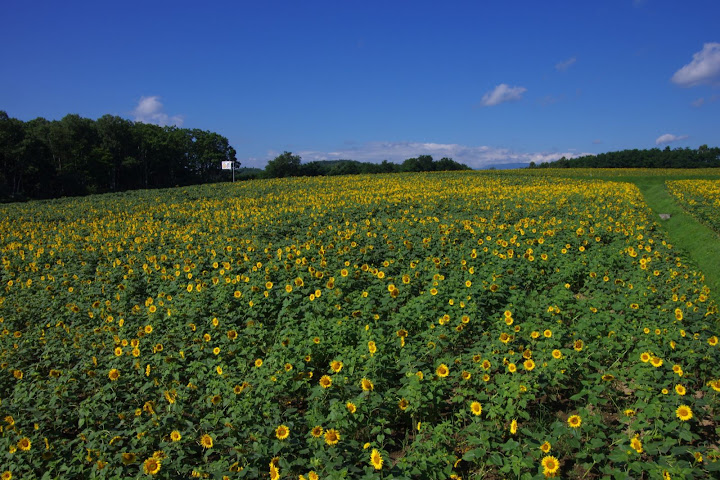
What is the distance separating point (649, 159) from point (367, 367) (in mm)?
79242

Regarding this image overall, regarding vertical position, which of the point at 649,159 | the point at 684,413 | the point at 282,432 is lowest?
the point at 282,432

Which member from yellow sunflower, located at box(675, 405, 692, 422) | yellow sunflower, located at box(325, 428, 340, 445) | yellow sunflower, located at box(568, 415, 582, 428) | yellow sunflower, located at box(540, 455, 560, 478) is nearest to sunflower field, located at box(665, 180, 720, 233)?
yellow sunflower, located at box(675, 405, 692, 422)

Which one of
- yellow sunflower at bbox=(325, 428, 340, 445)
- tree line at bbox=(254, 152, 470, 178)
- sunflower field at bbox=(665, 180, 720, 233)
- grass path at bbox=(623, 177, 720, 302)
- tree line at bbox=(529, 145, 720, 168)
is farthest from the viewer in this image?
tree line at bbox=(529, 145, 720, 168)

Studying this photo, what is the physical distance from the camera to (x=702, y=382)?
4680 millimetres

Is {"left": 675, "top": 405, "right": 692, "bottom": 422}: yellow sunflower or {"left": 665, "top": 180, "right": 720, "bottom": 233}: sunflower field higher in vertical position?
{"left": 665, "top": 180, "right": 720, "bottom": 233}: sunflower field

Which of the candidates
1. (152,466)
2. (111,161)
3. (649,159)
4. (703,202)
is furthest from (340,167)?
(152,466)

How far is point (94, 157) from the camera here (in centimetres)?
5012

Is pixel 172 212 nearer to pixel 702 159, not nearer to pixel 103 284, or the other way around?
pixel 103 284

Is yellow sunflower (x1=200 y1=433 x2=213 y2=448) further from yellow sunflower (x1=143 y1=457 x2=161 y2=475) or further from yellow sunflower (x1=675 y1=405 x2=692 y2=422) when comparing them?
yellow sunflower (x1=675 y1=405 x2=692 y2=422)

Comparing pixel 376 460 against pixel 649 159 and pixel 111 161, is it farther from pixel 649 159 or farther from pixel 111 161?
pixel 649 159

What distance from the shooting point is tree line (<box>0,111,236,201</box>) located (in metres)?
41.3

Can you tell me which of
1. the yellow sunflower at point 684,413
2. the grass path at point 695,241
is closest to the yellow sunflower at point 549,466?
the yellow sunflower at point 684,413

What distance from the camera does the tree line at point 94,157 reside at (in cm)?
4131

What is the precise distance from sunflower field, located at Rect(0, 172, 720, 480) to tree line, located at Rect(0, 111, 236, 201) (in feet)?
120
